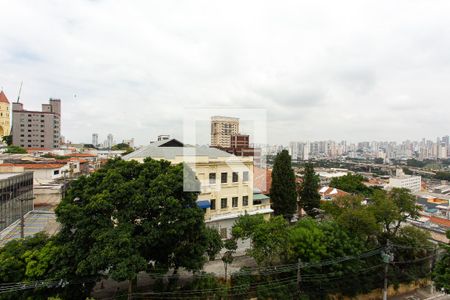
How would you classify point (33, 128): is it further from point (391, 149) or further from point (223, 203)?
point (391, 149)

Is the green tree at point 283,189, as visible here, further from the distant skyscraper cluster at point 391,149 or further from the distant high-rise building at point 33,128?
the distant skyscraper cluster at point 391,149

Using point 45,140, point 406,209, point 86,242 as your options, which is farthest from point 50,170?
point 45,140

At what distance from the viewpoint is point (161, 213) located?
8.02 meters

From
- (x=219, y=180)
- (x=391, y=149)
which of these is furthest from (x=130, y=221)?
(x=391, y=149)

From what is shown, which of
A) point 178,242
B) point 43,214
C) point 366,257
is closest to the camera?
point 178,242

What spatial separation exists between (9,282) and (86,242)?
2036 mm

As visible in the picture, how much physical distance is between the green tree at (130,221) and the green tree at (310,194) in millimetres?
10729

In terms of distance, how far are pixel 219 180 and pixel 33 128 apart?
51558 millimetres

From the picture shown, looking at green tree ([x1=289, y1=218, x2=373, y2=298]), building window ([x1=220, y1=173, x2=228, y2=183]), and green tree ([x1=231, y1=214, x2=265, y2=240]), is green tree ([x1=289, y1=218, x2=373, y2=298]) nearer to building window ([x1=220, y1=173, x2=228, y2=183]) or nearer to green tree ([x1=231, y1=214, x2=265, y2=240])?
green tree ([x1=231, y1=214, x2=265, y2=240])

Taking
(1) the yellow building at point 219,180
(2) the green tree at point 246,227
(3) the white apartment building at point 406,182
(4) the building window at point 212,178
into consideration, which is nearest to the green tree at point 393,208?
(1) the yellow building at point 219,180

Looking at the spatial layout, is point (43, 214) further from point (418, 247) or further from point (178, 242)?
point (418, 247)

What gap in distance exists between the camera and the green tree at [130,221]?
23.2 ft

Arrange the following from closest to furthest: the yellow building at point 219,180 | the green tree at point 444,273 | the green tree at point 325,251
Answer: the green tree at point 444,273, the green tree at point 325,251, the yellow building at point 219,180

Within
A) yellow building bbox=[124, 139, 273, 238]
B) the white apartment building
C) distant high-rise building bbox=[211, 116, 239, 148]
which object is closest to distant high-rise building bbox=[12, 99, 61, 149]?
distant high-rise building bbox=[211, 116, 239, 148]
